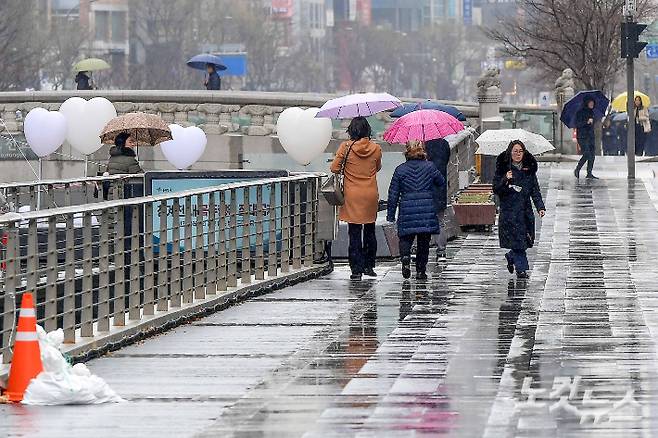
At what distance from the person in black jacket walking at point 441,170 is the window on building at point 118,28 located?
13039cm

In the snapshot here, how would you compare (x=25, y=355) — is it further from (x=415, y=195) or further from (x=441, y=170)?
(x=441, y=170)

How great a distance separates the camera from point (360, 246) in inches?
867

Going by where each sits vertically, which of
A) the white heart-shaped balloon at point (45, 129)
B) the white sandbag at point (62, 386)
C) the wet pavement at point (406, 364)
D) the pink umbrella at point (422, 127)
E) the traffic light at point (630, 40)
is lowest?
the wet pavement at point (406, 364)

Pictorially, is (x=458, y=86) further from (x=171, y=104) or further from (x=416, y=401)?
(x=416, y=401)

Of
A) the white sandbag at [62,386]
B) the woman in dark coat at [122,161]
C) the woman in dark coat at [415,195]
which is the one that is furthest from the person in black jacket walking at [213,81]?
the white sandbag at [62,386]

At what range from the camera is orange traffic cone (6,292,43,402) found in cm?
1336

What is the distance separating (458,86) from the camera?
192 meters

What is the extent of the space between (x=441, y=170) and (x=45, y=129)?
12.4 m

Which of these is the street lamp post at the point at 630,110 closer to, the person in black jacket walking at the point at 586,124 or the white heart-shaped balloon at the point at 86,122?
the person in black jacket walking at the point at 586,124

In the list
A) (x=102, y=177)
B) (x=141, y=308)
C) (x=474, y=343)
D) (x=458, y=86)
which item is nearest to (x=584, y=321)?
(x=474, y=343)

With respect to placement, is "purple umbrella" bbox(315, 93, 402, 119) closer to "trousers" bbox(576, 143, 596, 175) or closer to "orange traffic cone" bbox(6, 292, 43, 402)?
"orange traffic cone" bbox(6, 292, 43, 402)

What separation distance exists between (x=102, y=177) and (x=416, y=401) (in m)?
13.8

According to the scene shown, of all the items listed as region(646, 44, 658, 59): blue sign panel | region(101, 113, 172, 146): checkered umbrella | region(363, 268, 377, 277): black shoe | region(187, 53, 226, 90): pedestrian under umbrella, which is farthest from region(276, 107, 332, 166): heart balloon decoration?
region(646, 44, 658, 59): blue sign panel

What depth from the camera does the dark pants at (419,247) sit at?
70.5ft
